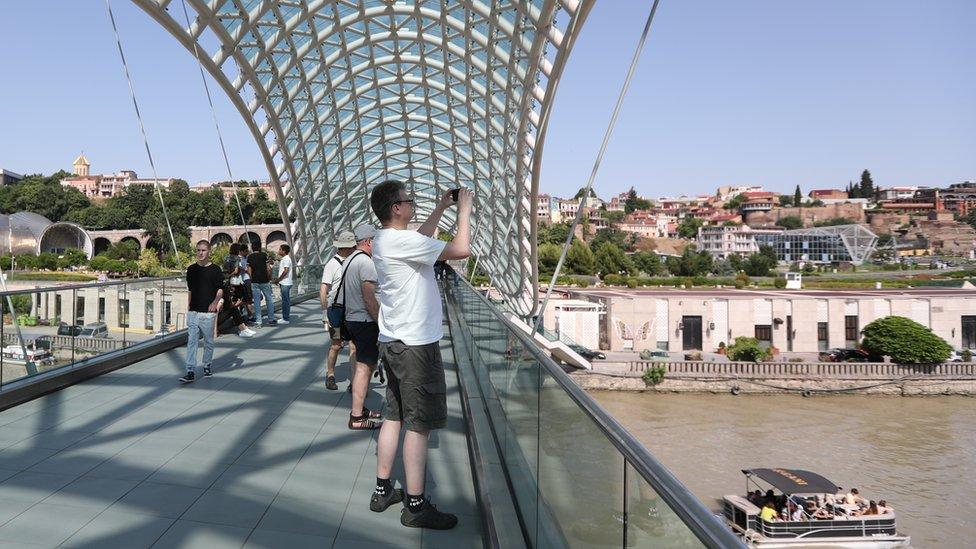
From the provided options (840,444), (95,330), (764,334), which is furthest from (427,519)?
(764,334)

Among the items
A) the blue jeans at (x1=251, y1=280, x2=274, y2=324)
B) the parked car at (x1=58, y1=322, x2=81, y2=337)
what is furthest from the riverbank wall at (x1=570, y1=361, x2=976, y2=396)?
the parked car at (x1=58, y1=322, x2=81, y2=337)

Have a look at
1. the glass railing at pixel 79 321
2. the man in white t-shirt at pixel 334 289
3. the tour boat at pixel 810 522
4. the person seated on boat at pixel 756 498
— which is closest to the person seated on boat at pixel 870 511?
the tour boat at pixel 810 522

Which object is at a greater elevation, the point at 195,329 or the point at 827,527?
the point at 195,329

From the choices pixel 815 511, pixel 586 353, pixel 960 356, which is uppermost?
pixel 586 353

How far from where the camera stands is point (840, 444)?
122ft

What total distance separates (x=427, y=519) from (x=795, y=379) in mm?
50383

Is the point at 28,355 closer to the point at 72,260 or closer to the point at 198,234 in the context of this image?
the point at 72,260

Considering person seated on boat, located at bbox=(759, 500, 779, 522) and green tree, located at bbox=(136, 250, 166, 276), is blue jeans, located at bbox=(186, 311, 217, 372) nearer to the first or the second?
person seated on boat, located at bbox=(759, 500, 779, 522)

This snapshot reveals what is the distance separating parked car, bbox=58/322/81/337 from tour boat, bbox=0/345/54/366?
0.59 metres

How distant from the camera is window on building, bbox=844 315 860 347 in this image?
2384 inches

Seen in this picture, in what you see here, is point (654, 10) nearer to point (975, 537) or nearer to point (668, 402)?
point (975, 537)

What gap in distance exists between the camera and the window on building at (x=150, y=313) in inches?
429

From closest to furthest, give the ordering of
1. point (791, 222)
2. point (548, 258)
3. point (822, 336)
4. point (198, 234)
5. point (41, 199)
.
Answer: point (822, 336) < point (548, 258) < point (41, 199) < point (198, 234) < point (791, 222)

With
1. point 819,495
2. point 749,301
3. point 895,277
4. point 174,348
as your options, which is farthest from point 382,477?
point 895,277
